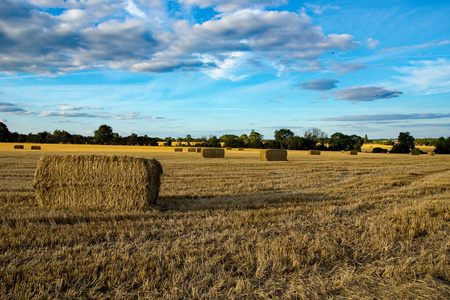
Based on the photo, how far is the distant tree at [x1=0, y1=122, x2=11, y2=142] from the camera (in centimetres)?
7931

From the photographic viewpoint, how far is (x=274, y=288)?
12.3ft

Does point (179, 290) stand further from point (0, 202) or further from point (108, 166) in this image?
point (0, 202)

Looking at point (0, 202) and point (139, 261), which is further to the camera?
point (0, 202)

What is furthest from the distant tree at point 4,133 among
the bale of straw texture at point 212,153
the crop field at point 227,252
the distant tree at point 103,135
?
the crop field at point 227,252

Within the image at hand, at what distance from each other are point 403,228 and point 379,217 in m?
0.88

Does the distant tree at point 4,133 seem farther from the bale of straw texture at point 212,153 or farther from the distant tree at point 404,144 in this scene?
the distant tree at point 404,144

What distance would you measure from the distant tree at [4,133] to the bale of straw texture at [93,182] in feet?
289

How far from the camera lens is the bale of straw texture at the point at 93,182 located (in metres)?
7.91

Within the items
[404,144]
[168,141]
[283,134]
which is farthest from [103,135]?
[404,144]

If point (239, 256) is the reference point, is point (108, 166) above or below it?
above

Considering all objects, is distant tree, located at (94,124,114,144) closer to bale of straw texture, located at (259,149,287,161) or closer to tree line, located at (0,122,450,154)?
tree line, located at (0,122,450,154)

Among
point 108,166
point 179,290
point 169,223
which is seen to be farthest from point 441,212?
point 108,166

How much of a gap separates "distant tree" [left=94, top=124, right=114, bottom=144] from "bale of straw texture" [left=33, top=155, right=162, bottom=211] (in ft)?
271

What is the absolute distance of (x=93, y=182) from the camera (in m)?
7.96
